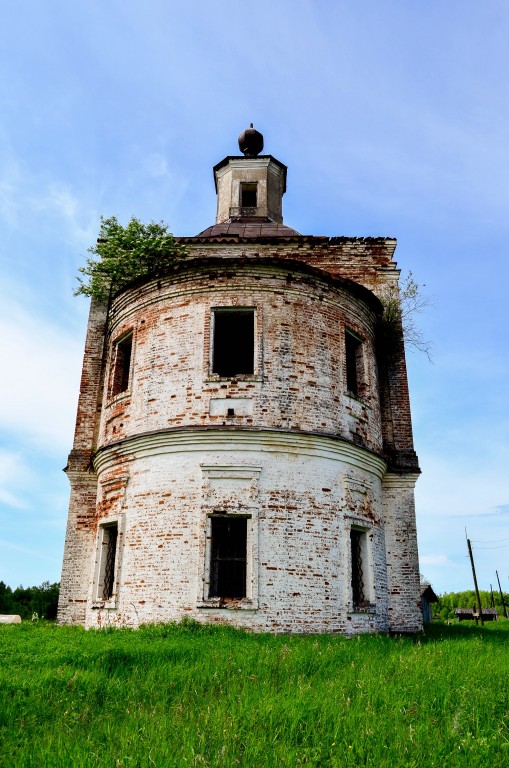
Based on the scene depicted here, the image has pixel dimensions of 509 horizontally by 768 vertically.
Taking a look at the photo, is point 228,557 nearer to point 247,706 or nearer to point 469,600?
point 247,706

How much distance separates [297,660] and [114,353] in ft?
27.3

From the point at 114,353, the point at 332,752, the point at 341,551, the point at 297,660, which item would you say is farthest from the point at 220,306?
the point at 332,752

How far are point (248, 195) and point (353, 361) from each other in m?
8.76

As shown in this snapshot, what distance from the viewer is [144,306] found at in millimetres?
12406

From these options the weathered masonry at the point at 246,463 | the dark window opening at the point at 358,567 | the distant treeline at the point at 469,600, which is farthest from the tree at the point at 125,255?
the distant treeline at the point at 469,600

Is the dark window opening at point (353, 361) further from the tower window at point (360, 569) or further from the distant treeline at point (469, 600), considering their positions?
the distant treeline at point (469, 600)

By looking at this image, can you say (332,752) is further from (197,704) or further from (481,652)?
(481,652)

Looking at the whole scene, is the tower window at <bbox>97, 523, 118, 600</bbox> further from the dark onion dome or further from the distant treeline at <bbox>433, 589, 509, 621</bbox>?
the distant treeline at <bbox>433, 589, 509, 621</bbox>

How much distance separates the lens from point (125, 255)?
14.2 metres

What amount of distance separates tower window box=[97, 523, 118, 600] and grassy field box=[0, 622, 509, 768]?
367cm

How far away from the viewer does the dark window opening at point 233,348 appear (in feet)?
41.3

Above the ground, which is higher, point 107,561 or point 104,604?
point 107,561

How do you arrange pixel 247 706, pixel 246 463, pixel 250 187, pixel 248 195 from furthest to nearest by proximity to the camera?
1. pixel 248 195
2. pixel 250 187
3. pixel 246 463
4. pixel 247 706

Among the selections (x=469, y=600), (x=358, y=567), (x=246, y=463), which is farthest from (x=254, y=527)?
(x=469, y=600)
